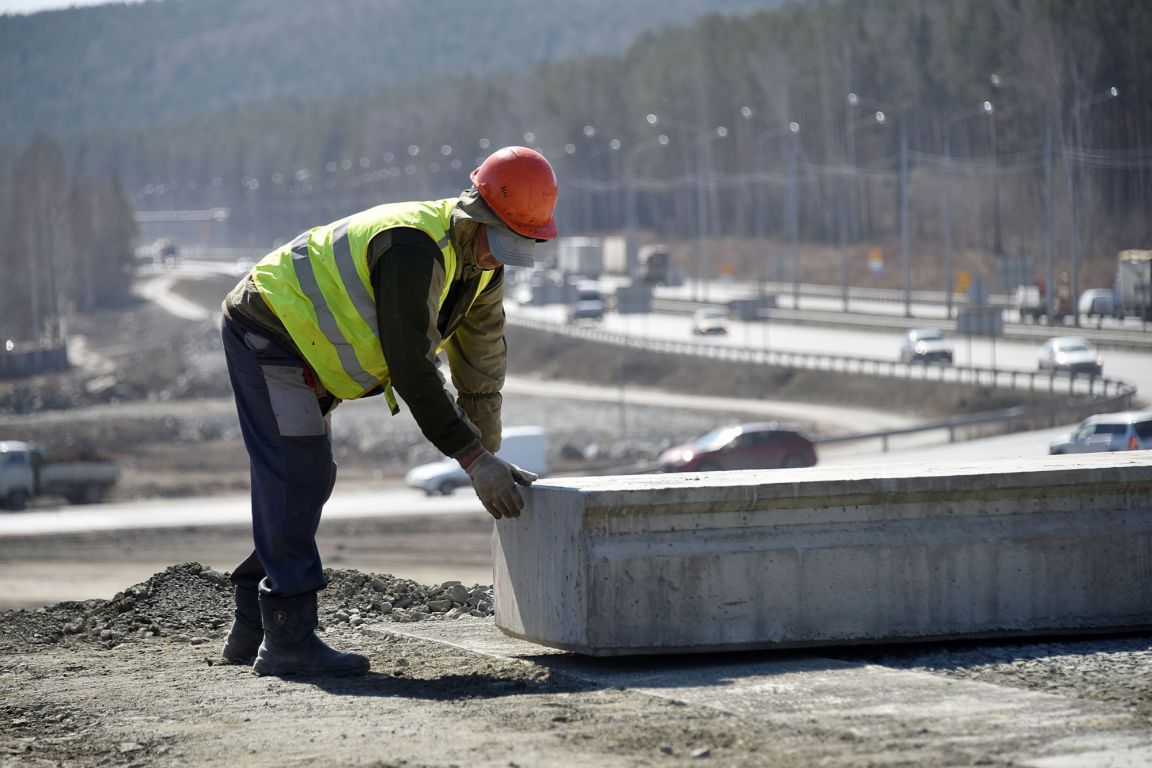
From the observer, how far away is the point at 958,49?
81.8 metres

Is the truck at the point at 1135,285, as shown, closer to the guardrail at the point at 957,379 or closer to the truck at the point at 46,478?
the guardrail at the point at 957,379

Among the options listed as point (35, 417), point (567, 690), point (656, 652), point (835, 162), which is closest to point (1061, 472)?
point (656, 652)

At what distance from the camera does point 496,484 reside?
5.77 meters

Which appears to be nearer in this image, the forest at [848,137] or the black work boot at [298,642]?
the black work boot at [298,642]

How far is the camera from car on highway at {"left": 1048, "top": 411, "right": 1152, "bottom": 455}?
91.7 feet

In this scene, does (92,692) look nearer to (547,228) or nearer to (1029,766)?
(547,228)

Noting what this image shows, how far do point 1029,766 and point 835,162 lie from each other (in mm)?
91786

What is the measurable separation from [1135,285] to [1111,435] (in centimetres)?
2146

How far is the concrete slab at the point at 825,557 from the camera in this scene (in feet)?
19.0

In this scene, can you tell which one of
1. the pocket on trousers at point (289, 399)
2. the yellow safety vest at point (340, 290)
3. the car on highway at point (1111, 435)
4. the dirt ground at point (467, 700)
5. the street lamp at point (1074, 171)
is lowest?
the car on highway at point (1111, 435)

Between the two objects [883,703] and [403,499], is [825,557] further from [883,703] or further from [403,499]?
[403,499]

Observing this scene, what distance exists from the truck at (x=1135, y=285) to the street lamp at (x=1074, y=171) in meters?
2.78

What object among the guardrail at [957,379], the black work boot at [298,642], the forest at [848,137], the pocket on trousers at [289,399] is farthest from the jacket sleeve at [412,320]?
the forest at [848,137]

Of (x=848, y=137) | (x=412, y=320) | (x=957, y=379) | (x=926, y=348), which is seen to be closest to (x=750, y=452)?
(x=957, y=379)
